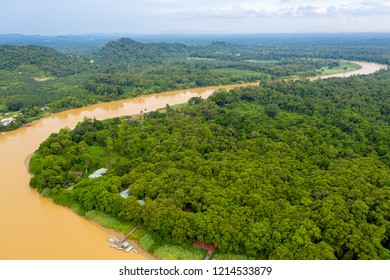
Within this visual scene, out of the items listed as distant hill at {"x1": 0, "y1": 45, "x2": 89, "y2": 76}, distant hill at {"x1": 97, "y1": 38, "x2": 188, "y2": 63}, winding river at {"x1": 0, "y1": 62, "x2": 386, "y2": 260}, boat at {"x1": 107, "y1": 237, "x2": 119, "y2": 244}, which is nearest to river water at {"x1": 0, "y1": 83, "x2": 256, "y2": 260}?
winding river at {"x1": 0, "y1": 62, "x2": 386, "y2": 260}

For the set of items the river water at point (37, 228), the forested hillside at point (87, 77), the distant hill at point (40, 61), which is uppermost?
the distant hill at point (40, 61)

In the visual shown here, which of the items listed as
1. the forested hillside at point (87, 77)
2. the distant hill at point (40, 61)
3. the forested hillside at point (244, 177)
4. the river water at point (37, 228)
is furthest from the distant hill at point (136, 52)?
the river water at point (37, 228)

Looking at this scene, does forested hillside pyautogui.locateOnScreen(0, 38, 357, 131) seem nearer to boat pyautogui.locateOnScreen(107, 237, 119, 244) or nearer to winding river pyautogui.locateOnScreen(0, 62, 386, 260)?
winding river pyautogui.locateOnScreen(0, 62, 386, 260)

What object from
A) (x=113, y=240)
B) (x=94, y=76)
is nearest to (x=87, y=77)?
(x=94, y=76)

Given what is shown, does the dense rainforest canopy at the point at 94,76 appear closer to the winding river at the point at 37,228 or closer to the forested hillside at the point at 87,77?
the forested hillside at the point at 87,77

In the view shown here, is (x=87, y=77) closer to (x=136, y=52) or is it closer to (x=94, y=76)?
(x=94, y=76)
